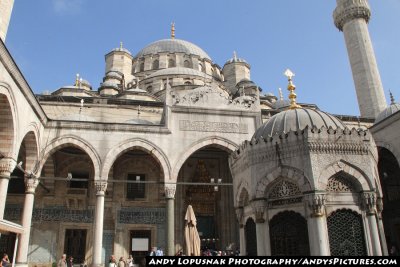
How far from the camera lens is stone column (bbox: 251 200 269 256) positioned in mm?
4625

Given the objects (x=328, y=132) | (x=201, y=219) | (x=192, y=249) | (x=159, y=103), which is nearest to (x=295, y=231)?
(x=328, y=132)

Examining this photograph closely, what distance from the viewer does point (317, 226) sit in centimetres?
432

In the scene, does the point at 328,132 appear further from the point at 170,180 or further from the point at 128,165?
the point at 128,165

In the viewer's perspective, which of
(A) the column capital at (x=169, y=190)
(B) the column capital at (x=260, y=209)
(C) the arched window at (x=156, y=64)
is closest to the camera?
(B) the column capital at (x=260, y=209)

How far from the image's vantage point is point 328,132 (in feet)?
15.5

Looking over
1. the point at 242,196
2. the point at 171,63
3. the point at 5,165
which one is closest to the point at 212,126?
the point at 5,165

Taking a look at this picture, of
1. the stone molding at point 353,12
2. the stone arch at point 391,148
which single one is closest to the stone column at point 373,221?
the stone arch at point 391,148

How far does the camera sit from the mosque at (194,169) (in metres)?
4.62

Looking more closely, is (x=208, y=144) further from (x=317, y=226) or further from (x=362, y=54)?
(x=362, y=54)

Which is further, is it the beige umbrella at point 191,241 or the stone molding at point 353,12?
the stone molding at point 353,12

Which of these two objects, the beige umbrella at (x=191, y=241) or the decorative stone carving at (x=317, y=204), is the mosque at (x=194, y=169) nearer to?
the decorative stone carving at (x=317, y=204)

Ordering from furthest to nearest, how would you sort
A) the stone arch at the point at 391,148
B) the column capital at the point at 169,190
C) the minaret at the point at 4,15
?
the stone arch at the point at 391,148, the column capital at the point at 169,190, the minaret at the point at 4,15

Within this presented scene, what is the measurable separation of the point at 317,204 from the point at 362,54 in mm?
18783

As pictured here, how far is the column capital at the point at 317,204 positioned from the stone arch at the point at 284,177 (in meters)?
0.15
